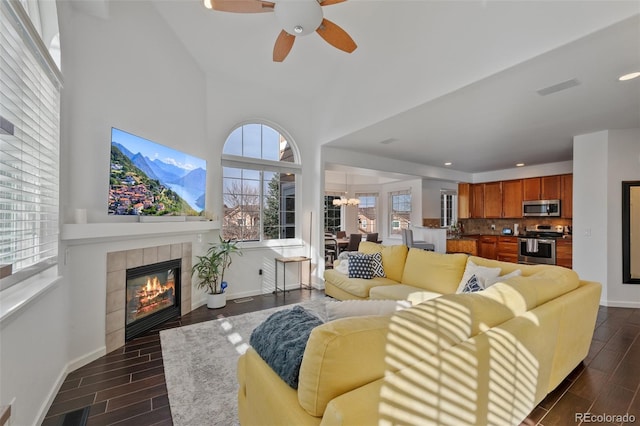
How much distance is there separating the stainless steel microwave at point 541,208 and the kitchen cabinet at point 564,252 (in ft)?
2.50

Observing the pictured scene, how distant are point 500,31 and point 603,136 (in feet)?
10.8

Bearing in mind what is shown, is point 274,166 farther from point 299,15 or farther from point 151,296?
point 299,15

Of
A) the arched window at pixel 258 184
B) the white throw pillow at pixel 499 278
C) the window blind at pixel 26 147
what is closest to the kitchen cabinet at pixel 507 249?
the white throw pillow at pixel 499 278

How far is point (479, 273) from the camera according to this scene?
Answer: 284cm

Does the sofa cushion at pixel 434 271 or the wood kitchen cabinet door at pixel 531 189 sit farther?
the wood kitchen cabinet door at pixel 531 189

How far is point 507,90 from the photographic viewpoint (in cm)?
284

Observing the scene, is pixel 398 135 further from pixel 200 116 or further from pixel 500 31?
pixel 200 116

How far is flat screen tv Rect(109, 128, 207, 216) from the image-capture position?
2861mm

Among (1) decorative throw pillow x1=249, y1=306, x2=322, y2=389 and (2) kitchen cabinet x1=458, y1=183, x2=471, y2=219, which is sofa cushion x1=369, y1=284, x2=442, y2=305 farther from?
(2) kitchen cabinet x1=458, y1=183, x2=471, y2=219

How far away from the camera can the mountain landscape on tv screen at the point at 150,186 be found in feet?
9.37

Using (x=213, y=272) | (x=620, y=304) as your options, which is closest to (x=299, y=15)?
(x=213, y=272)

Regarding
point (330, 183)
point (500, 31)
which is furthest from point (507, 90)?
point (330, 183)

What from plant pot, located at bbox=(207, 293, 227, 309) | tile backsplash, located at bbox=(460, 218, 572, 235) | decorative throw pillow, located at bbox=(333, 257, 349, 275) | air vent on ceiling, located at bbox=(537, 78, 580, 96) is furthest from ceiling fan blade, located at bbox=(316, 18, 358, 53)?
tile backsplash, located at bbox=(460, 218, 572, 235)

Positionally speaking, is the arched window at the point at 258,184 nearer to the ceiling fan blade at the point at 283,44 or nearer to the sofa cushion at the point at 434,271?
the ceiling fan blade at the point at 283,44
